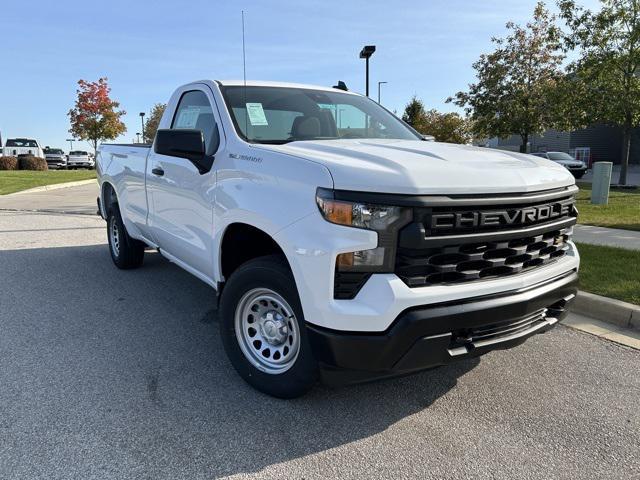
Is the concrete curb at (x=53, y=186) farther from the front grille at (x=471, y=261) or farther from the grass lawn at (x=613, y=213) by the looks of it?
the front grille at (x=471, y=261)

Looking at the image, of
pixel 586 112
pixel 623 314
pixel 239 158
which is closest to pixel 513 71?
pixel 586 112

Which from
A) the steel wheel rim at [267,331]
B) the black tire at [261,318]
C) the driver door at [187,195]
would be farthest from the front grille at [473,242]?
the driver door at [187,195]

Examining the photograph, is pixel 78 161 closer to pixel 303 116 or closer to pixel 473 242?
pixel 303 116

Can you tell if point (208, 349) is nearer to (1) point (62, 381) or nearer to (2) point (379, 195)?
(1) point (62, 381)

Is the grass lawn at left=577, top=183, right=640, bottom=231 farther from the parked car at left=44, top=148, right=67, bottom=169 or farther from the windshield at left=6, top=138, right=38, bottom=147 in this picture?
the parked car at left=44, top=148, right=67, bottom=169

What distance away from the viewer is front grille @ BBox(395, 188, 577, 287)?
8.32ft

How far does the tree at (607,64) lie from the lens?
627 inches

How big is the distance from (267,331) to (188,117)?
2237mm

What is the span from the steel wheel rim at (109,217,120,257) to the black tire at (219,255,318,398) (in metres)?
3.57

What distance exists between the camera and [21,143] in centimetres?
3734

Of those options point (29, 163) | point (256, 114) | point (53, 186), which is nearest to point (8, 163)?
point (29, 163)

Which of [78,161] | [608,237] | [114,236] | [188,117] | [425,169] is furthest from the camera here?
[78,161]

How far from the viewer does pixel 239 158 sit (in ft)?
10.9

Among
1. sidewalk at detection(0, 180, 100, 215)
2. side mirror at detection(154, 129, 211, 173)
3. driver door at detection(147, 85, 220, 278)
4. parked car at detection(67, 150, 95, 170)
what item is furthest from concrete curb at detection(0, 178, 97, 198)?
parked car at detection(67, 150, 95, 170)
